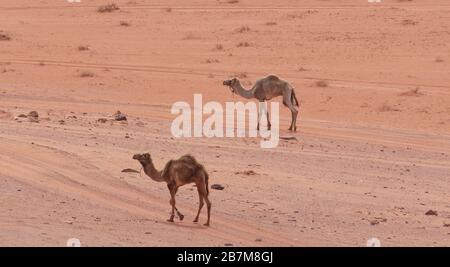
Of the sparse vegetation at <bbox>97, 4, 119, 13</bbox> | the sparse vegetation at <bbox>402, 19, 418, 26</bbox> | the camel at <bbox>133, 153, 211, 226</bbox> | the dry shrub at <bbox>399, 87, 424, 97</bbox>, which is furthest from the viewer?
the sparse vegetation at <bbox>97, 4, 119, 13</bbox>

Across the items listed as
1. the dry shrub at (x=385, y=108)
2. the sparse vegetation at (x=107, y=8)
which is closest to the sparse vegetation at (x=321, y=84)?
the dry shrub at (x=385, y=108)

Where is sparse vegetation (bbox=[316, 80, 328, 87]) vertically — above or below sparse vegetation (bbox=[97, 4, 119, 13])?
below

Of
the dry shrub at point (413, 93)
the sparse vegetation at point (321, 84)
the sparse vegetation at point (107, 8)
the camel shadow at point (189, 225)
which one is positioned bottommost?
the camel shadow at point (189, 225)

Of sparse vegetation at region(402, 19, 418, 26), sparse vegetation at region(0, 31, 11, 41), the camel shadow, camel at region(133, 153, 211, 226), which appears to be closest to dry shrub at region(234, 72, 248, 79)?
sparse vegetation at region(402, 19, 418, 26)

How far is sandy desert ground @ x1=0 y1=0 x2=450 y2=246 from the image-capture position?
1356 centimetres

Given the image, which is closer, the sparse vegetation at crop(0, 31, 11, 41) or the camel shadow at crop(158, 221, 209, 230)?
the camel shadow at crop(158, 221, 209, 230)

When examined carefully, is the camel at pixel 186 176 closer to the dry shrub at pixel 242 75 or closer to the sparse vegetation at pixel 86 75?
the sparse vegetation at pixel 86 75

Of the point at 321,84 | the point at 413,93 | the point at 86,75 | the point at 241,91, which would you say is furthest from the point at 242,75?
the point at 241,91

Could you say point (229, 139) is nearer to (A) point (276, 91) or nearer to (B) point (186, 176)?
(A) point (276, 91)

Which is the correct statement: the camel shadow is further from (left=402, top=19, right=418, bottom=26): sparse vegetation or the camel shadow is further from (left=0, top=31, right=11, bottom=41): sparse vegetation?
(left=402, top=19, right=418, bottom=26): sparse vegetation

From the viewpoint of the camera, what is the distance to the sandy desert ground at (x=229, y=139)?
13.6 meters

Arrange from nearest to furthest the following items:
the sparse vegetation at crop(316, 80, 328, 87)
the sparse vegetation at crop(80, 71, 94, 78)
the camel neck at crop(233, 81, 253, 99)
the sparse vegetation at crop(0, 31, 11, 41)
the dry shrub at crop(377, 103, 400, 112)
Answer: the camel neck at crop(233, 81, 253, 99)
the dry shrub at crop(377, 103, 400, 112)
the sparse vegetation at crop(316, 80, 328, 87)
the sparse vegetation at crop(80, 71, 94, 78)
the sparse vegetation at crop(0, 31, 11, 41)

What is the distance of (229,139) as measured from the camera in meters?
20.6
